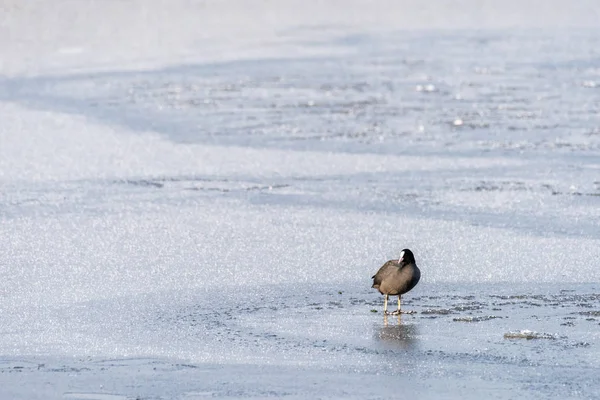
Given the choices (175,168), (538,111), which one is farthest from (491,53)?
(175,168)

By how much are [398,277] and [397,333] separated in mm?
518

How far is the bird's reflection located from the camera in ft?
21.0

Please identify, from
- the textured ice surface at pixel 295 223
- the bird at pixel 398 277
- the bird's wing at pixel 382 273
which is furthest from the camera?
the bird's wing at pixel 382 273

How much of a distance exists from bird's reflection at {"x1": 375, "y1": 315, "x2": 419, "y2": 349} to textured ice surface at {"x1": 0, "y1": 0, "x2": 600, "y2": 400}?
0.02 meters

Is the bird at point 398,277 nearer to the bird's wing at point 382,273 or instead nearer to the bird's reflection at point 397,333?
the bird's wing at point 382,273

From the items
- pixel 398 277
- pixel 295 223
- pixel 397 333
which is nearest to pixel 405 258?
pixel 398 277

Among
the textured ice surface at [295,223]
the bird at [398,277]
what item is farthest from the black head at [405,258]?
the textured ice surface at [295,223]

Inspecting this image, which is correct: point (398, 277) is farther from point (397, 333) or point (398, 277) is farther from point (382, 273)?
point (397, 333)

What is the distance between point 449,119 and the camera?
14648mm

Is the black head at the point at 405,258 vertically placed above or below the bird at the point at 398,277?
above

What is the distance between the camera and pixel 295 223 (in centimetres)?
960

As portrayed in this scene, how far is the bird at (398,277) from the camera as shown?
705 centimetres

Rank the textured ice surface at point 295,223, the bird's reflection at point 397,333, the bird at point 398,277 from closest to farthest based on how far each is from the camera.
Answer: the textured ice surface at point 295,223 → the bird's reflection at point 397,333 → the bird at point 398,277

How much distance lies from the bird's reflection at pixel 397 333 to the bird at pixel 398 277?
0.17 meters
